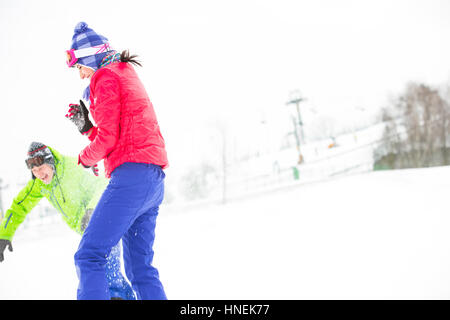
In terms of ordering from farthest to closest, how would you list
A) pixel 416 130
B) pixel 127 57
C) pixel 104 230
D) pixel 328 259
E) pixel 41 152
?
pixel 416 130 → pixel 328 259 → pixel 41 152 → pixel 127 57 → pixel 104 230

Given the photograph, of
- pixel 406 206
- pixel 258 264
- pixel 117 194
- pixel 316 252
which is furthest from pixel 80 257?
pixel 406 206

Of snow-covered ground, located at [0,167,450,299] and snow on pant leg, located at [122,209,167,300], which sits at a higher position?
snow on pant leg, located at [122,209,167,300]

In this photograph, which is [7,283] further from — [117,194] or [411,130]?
[411,130]

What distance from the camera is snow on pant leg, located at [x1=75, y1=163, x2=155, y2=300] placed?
137cm

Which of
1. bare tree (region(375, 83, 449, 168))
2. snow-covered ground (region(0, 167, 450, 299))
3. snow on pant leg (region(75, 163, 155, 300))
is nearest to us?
snow on pant leg (region(75, 163, 155, 300))

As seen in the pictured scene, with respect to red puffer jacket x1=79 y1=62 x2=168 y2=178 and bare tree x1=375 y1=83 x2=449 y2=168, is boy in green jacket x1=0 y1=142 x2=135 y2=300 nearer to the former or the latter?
red puffer jacket x1=79 y1=62 x2=168 y2=178

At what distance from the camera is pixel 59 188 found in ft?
7.37

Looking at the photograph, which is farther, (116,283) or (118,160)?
(116,283)

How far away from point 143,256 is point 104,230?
0.36 metres

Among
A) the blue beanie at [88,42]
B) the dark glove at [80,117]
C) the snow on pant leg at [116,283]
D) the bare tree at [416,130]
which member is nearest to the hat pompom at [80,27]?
the blue beanie at [88,42]

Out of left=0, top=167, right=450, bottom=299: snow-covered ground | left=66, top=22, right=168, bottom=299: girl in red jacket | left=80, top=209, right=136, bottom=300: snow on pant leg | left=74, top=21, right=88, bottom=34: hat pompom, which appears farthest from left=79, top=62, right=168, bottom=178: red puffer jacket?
left=0, top=167, right=450, bottom=299: snow-covered ground

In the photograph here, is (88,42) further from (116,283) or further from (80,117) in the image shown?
(116,283)

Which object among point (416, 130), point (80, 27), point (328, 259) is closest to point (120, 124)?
point (80, 27)
